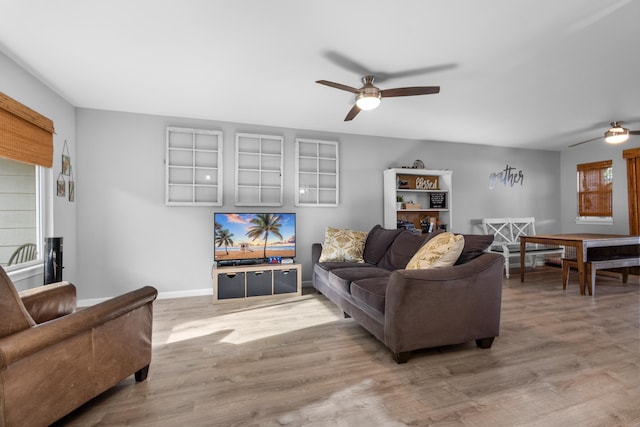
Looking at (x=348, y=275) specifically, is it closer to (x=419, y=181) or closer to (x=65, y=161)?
(x=419, y=181)

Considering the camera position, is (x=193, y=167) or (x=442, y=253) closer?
(x=442, y=253)

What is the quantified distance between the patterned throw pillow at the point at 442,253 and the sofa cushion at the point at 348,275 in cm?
52

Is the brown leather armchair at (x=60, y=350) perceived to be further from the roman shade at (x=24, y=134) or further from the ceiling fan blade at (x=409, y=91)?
the ceiling fan blade at (x=409, y=91)

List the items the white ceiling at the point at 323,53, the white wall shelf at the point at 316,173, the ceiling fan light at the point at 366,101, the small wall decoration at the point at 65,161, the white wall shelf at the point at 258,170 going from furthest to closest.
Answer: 1. the white wall shelf at the point at 316,173
2. the white wall shelf at the point at 258,170
3. the small wall decoration at the point at 65,161
4. the ceiling fan light at the point at 366,101
5. the white ceiling at the point at 323,53

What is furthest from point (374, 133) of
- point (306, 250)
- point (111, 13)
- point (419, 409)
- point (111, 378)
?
point (111, 378)

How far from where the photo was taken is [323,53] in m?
2.55

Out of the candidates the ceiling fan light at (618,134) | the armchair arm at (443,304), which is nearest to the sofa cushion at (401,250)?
the armchair arm at (443,304)

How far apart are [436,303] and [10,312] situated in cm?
247

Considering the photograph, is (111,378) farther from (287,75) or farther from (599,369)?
(599,369)

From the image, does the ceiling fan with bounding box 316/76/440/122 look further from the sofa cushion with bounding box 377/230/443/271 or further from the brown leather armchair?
the brown leather armchair

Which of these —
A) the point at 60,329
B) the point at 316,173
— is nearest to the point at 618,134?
the point at 316,173

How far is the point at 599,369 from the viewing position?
7.07 ft

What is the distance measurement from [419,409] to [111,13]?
10.4 ft

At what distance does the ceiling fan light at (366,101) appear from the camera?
2832mm
